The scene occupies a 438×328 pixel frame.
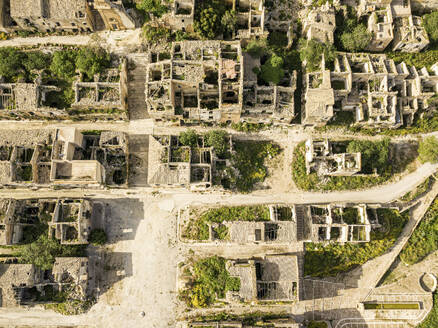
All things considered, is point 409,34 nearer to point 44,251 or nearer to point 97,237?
point 97,237

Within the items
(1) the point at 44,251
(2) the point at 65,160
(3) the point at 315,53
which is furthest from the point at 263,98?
(1) the point at 44,251

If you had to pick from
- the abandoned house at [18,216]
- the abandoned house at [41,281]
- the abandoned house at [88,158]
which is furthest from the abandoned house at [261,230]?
the abandoned house at [18,216]

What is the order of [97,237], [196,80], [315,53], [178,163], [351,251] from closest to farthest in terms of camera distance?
[178,163], [196,80], [97,237], [351,251], [315,53]

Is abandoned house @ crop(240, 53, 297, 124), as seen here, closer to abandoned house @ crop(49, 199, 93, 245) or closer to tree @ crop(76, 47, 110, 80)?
tree @ crop(76, 47, 110, 80)

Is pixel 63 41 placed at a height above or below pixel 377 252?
above

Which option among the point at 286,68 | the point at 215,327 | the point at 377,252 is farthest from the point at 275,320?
the point at 286,68

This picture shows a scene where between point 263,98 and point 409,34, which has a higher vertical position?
point 409,34

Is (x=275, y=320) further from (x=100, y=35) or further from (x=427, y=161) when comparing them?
(x=100, y=35)
